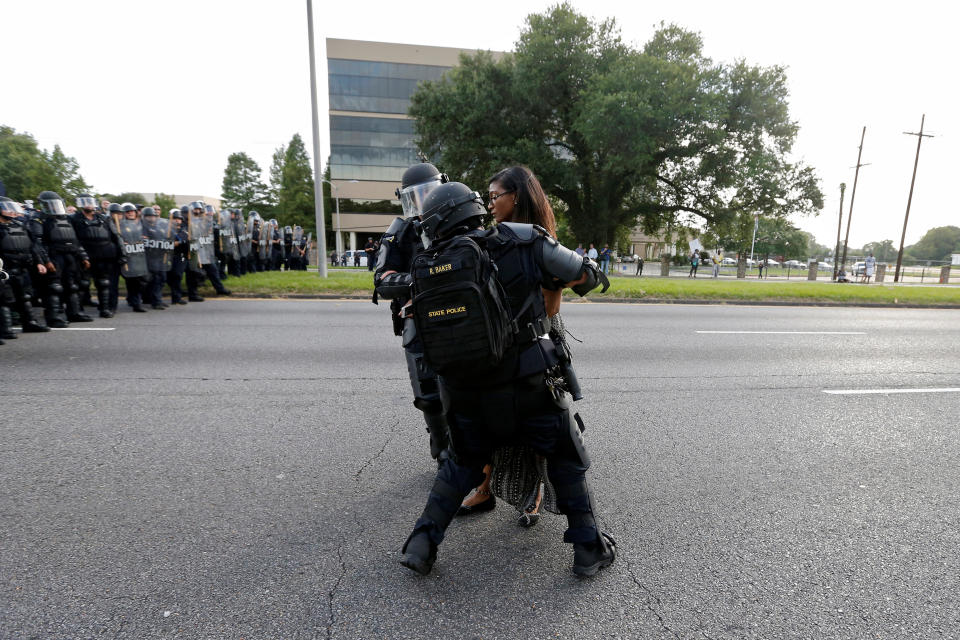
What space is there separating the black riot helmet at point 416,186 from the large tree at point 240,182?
61881 mm

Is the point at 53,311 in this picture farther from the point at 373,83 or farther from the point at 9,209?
the point at 373,83

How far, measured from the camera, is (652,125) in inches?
974

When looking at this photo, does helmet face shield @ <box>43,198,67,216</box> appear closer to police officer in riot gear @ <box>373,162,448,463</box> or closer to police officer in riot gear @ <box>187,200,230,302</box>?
police officer in riot gear @ <box>187,200,230,302</box>

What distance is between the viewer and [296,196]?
2082 inches

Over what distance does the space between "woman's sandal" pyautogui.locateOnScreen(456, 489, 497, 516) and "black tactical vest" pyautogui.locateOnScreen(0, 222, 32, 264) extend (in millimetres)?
8188

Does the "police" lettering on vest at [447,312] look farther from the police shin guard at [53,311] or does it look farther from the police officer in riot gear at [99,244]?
the police officer in riot gear at [99,244]

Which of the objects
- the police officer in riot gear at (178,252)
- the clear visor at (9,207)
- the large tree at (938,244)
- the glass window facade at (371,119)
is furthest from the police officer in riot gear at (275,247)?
the large tree at (938,244)

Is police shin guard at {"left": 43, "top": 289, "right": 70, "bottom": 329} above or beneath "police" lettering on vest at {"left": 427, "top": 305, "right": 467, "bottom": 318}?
beneath

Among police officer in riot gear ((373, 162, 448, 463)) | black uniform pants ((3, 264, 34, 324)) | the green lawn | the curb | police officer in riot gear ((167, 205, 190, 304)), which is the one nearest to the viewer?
police officer in riot gear ((373, 162, 448, 463))

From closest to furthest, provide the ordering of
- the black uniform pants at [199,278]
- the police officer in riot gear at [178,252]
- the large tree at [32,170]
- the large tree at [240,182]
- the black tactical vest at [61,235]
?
the black tactical vest at [61,235]
the police officer in riot gear at [178,252]
the black uniform pants at [199,278]
the large tree at [32,170]
the large tree at [240,182]

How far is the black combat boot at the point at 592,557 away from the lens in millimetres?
2271

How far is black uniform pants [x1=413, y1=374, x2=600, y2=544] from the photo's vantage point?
216 centimetres

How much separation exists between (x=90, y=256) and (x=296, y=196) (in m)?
47.1

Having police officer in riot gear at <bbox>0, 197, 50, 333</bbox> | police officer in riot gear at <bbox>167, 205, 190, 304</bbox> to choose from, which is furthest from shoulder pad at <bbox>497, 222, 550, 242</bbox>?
police officer in riot gear at <bbox>167, 205, 190, 304</bbox>
